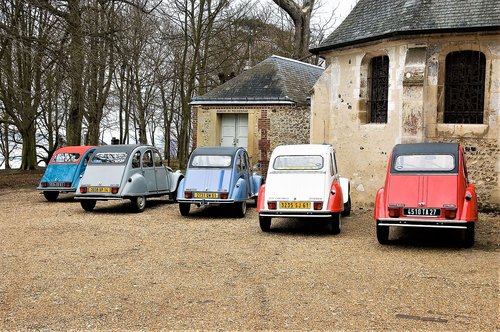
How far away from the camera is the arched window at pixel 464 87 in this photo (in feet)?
43.9

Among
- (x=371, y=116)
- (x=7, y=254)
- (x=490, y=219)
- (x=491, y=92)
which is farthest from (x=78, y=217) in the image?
(x=491, y=92)

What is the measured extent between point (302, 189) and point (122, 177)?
500 cm

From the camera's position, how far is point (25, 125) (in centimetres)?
2472

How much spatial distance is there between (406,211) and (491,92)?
20.0ft

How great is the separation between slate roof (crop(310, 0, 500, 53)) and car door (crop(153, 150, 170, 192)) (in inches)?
228

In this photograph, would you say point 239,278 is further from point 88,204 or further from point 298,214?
point 88,204

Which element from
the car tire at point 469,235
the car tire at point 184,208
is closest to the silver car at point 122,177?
the car tire at point 184,208

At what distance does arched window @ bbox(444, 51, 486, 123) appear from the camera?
1339 cm

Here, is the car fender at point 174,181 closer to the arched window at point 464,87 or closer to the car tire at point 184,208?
the car tire at point 184,208

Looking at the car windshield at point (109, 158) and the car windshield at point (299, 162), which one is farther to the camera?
the car windshield at point (109, 158)

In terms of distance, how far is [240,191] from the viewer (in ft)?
40.4

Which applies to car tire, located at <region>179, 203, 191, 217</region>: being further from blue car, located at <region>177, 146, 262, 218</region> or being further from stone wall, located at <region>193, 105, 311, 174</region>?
stone wall, located at <region>193, 105, 311, 174</region>

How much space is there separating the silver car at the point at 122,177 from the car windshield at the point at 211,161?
160 centimetres

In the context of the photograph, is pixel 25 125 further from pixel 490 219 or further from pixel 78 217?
pixel 490 219
